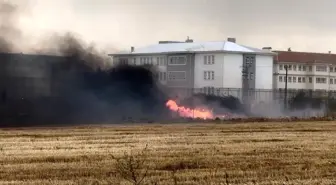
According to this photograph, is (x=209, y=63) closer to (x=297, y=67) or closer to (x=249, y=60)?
(x=249, y=60)

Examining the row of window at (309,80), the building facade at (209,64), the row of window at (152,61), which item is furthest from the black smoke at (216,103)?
the row of window at (309,80)

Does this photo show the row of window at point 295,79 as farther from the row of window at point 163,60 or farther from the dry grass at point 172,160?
the dry grass at point 172,160

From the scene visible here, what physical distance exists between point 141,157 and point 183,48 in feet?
298

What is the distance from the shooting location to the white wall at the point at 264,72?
116 meters

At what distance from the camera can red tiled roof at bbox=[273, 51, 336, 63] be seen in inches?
5359

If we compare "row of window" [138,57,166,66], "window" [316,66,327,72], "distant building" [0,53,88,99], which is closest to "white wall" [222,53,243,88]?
"row of window" [138,57,166,66]

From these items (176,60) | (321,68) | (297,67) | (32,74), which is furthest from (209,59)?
(32,74)

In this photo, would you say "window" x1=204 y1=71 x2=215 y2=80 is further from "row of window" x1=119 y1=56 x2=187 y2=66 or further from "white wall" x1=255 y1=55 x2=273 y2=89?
"white wall" x1=255 y1=55 x2=273 y2=89

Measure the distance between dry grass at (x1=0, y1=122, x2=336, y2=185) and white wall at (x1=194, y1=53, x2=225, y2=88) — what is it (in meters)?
73.7

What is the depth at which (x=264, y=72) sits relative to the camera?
386 ft

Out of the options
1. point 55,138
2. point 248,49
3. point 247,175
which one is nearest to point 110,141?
point 55,138

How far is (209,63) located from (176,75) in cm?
607

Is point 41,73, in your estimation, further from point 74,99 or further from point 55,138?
point 55,138

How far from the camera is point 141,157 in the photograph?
80.7 feet
